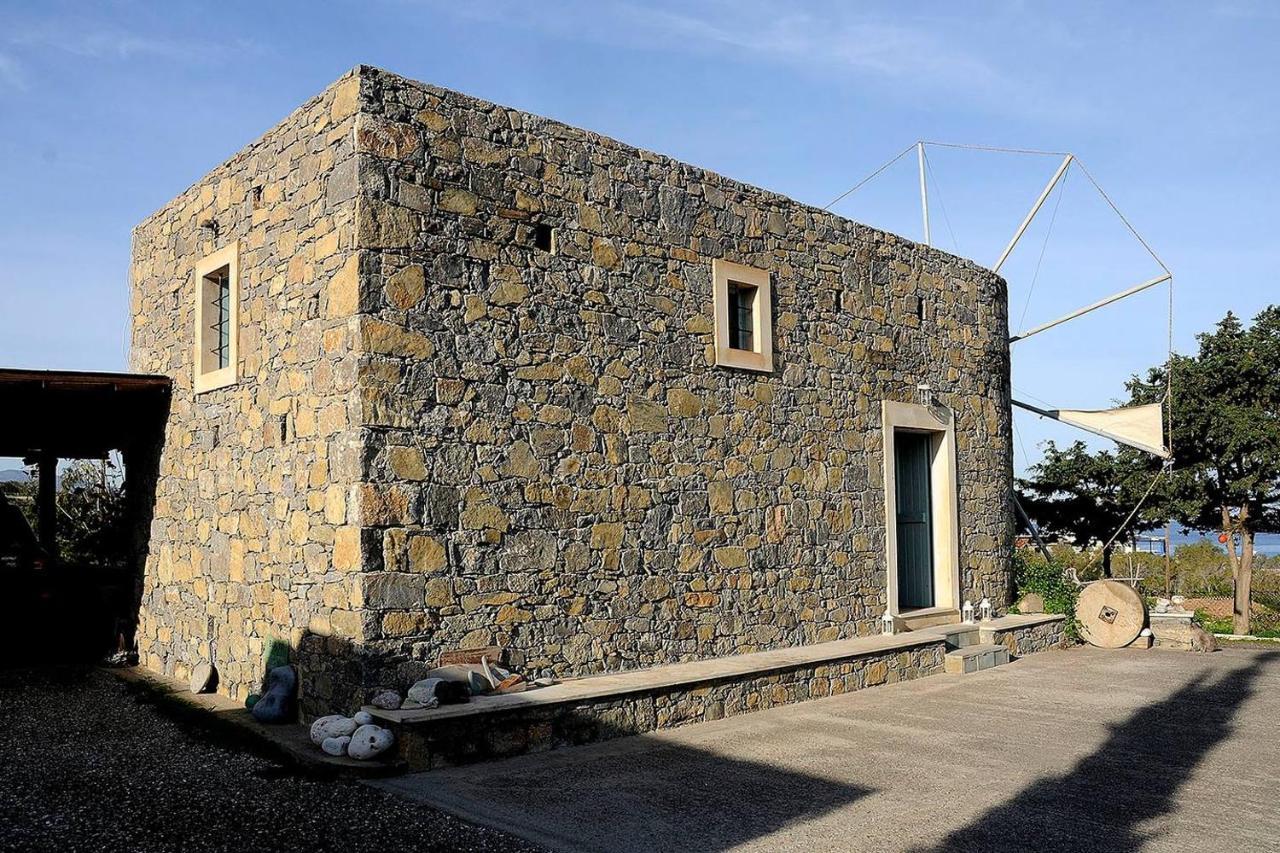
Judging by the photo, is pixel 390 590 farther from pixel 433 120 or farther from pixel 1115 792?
pixel 1115 792

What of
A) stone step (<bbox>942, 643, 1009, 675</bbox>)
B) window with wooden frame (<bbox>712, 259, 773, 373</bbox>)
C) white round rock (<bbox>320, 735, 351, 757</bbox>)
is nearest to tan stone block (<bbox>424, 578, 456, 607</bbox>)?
white round rock (<bbox>320, 735, 351, 757</bbox>)

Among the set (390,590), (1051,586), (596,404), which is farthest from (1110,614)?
(390,590)

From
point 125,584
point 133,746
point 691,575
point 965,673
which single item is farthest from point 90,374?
point 965,673

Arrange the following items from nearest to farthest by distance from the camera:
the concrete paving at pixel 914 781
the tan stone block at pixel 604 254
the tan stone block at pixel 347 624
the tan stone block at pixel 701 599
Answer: the concrete paving at pixel 914 781 < the tan stone block at pixel 347 624 < the tan stone block at pixel 604 254 < the tan stone block at pixel 701 599

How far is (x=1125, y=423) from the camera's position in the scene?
12625mm

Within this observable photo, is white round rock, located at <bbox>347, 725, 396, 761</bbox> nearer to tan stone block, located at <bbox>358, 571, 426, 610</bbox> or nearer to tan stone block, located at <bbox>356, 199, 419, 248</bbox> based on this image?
tan stone block, located at <bbox>358, 571, 426, 610</bbox>

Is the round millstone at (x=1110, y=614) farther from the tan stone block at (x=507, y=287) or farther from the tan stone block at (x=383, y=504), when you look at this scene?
the tan stone block at (x=383, y=504)

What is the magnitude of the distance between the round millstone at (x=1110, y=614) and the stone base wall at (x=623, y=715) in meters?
3.97

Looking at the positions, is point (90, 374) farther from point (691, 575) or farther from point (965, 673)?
point (965, 673)

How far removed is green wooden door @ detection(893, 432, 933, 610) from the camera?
10.9m

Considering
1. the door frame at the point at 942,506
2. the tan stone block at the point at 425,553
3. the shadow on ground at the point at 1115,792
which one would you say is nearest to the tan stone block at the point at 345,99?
the tan stone block at the point at 425,553

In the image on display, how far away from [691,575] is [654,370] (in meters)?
1.62

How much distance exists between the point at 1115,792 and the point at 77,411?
851 centimetres

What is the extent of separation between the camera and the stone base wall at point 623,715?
599 cm
